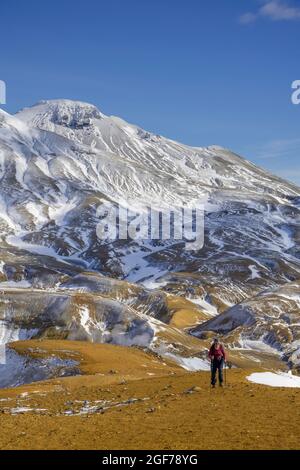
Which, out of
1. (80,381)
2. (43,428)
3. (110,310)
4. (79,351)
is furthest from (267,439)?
(110,310)

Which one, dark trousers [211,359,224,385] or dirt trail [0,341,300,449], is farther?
dark trousers [211,359,224,385]

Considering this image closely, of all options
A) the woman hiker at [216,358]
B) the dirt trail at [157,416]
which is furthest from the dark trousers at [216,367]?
the dirt trail at [157,416]

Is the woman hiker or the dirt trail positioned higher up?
the woman hiker

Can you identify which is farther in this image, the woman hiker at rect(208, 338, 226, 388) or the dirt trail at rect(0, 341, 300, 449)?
the woman hiker at rect(208, 338, 226, 388)

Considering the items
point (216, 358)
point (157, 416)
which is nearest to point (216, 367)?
point (216, 358)

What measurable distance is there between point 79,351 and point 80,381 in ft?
94.9

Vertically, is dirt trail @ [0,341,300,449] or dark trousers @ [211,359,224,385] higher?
dark trousers @ [211,359,224,385]

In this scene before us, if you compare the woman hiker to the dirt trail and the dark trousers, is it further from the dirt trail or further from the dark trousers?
the dirt trail

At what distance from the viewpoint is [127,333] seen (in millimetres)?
147000

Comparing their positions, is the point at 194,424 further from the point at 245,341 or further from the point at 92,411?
the point at 245,341

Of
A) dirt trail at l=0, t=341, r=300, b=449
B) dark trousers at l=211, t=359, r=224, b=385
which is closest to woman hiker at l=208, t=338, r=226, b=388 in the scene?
dark trousers at l=211, t=359, r=224, b=385

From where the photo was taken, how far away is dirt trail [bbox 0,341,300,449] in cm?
2444

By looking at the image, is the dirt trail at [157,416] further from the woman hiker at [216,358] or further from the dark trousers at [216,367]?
the woman hiker at [216,358]
